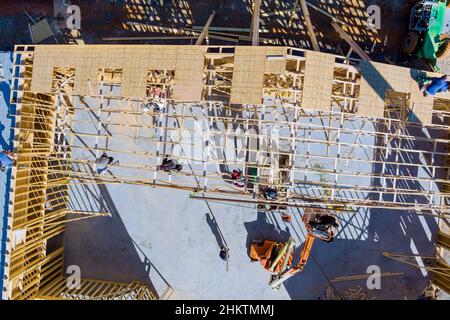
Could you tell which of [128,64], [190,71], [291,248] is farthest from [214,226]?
[128,64]

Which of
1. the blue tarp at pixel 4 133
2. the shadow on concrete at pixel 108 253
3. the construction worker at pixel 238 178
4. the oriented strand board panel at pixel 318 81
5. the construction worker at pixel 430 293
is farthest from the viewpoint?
the shadow on concrete at pixel 108 253

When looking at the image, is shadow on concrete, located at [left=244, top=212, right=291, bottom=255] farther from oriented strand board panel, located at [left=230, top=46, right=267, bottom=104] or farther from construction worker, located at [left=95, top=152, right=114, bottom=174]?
oriented strand board panel, located at [left=230, top=46, right=267, bottom=104]

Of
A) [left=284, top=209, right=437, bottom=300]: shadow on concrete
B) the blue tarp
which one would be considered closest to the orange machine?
[left=284, top=209, right=437, bottom=300]: shadow on concrete

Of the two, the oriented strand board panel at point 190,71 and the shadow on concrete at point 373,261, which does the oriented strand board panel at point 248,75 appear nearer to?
the oriented strand board panel at point 190,71

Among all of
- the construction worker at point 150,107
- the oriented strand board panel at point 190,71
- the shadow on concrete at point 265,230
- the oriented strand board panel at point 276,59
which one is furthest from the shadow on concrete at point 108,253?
the oriented strand board panel at point 276,59

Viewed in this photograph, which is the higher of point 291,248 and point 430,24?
point 430,24

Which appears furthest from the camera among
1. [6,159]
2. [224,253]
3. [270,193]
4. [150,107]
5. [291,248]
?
[224,253]

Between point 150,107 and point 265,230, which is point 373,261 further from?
point 150,107
